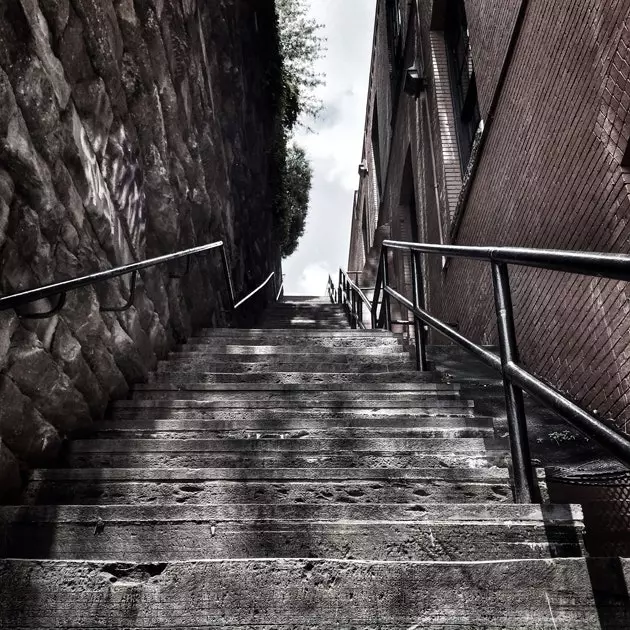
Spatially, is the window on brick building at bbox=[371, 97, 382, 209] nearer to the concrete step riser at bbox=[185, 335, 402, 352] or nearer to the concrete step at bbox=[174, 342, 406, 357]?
the concrete step riser at bbox=[185, 335, 402, 352]

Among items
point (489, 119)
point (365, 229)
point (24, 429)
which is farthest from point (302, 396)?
point (365, 229)

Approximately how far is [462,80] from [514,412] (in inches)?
239

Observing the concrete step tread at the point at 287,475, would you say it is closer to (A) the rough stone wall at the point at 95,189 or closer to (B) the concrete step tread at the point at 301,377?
(A) the rough stone wall at the point at 95,189

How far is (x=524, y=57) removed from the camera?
3.96 meters

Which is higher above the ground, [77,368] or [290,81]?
[290,81]

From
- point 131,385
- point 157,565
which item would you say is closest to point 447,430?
point 157,565

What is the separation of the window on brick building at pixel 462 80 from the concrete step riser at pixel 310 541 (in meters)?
5.33

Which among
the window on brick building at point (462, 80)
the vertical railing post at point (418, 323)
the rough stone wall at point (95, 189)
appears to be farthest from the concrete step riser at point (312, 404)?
the window on brick building at point (462, 80)

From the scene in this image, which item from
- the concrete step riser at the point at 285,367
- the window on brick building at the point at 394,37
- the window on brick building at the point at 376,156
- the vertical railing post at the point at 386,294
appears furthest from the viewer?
the window on brick building at the point at 376,156

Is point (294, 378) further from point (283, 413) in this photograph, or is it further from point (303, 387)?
point (283, 413)

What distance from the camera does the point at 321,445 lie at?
2.56 m

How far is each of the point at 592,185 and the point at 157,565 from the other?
110 inches

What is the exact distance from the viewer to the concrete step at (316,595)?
1266 mm

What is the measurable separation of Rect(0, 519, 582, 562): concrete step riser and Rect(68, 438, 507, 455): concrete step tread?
770 millimetres
